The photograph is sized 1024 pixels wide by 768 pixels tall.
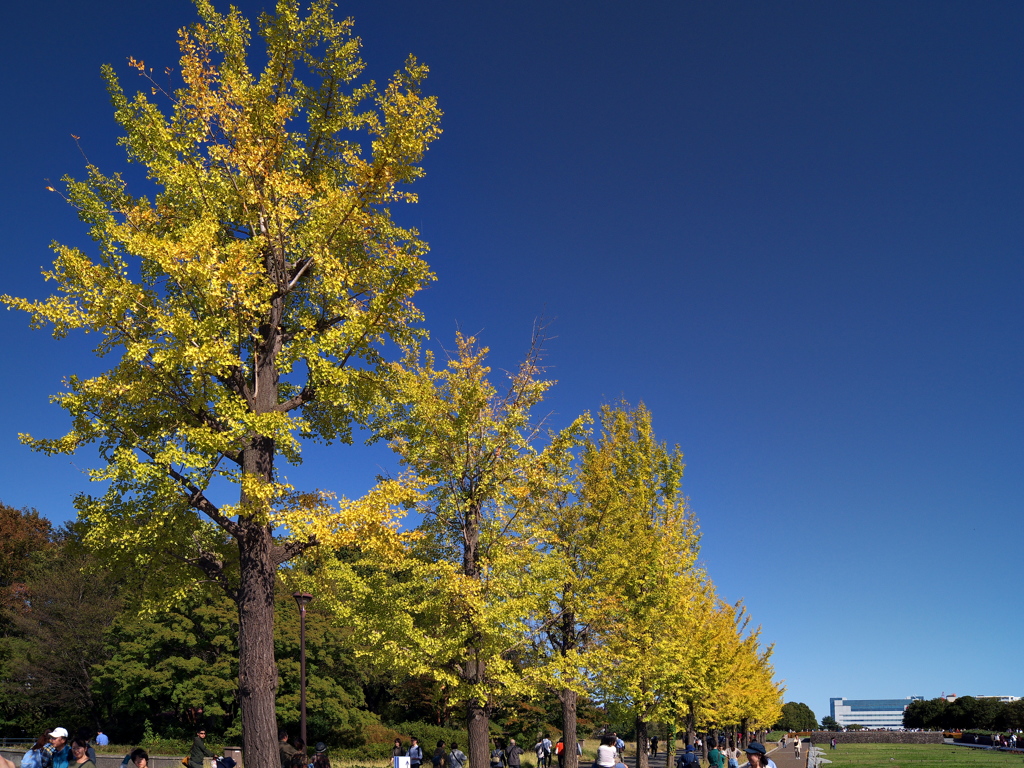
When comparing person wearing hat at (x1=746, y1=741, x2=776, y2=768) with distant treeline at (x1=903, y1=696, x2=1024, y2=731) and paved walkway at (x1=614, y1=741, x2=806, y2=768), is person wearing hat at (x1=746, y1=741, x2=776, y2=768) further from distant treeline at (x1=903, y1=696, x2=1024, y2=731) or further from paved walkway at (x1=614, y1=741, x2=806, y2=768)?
distant treeline at (x1=903, y1=696, x2=1024, y2=731)

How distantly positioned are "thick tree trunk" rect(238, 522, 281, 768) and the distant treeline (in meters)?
89.2

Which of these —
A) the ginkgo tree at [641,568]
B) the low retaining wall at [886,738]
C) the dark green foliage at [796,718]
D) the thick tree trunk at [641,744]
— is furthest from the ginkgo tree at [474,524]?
the dark green foliage at [796,718]

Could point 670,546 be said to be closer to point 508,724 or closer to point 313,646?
point 313,646

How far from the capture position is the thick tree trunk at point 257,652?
9625mm

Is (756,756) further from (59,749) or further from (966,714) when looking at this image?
(966,714)

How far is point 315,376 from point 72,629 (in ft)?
108

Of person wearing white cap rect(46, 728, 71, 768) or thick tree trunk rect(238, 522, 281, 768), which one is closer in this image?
person wearing white cap rect(46, 728, 71, 768)

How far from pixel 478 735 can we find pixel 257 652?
7.78 metres

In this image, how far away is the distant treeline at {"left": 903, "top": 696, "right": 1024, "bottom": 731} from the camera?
76062 mm

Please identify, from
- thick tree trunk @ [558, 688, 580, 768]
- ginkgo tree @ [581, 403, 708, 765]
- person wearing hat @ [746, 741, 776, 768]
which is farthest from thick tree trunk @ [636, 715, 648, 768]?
person wearing hat @ [746, 741, 776, 768]

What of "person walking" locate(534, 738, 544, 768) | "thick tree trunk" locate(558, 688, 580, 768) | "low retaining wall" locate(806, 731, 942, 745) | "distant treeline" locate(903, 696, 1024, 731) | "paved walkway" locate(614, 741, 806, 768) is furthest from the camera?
"low retaining wall" locate(806, 731, 942, 745)

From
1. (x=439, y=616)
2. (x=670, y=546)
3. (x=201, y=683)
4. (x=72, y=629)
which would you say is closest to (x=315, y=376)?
(x=439, y=616)

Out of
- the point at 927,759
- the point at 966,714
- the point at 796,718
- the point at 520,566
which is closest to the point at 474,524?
the point at 520,566

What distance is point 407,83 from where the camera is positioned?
37.5ft
